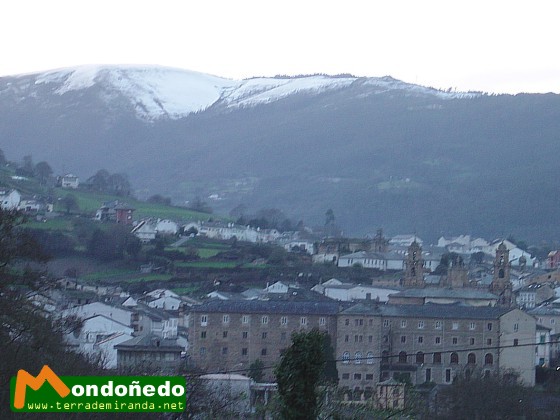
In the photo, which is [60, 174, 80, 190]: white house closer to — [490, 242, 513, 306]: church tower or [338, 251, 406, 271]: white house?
[338, 251, 406, 271]: white house

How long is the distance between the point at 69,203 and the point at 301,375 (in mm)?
72085

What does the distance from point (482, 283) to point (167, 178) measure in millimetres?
126158

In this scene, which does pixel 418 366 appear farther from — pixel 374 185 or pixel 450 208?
pixel 374 185

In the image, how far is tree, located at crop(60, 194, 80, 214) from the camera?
3319 inches

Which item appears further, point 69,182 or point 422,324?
point 69,182

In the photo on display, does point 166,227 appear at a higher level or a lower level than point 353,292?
higher

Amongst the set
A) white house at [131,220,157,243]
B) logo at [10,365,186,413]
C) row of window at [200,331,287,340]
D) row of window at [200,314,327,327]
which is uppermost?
white house at [131,220,157,243]

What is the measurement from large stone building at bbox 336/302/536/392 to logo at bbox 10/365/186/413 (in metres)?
26.3

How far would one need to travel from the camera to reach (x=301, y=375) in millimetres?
14047

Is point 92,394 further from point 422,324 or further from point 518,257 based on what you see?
point 518,257

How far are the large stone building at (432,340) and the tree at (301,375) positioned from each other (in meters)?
26.2

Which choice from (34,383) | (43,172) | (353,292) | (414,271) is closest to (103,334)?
(353,292)

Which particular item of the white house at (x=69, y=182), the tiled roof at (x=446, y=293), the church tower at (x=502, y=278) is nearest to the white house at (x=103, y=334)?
the tiled roof at (x=446, y=293)

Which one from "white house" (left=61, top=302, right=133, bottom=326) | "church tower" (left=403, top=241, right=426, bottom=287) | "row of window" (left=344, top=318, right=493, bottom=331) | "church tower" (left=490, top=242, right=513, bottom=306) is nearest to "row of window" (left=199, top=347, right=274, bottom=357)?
"row of window" (left=344, top=318, right=493, bottom=331)
